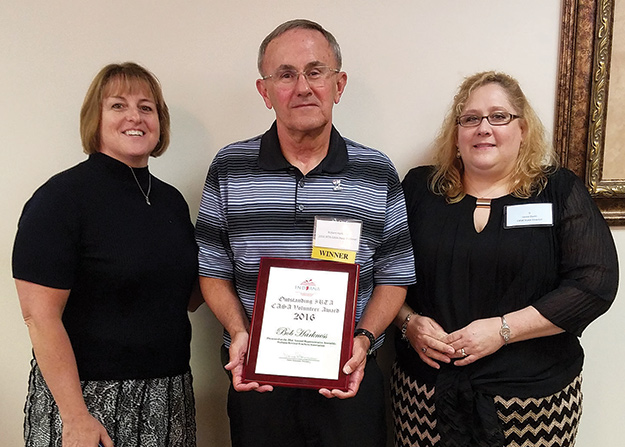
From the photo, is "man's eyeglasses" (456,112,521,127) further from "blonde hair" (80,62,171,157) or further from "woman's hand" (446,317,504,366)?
"blonde hair" (80,62,171,157)

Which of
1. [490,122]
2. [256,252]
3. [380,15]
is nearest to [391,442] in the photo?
[256,252]

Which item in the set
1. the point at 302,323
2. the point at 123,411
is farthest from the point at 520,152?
the point at 123,411

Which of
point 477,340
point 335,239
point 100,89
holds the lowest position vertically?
point 477,340

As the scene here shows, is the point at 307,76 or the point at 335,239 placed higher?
the point at 307,76

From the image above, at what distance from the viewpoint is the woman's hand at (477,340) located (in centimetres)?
137

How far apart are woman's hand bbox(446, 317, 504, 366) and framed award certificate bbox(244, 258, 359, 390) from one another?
0.40 metres

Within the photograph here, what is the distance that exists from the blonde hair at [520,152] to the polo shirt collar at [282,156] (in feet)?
1.28

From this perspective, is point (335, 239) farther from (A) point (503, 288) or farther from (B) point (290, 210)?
(A) point (503, 288)

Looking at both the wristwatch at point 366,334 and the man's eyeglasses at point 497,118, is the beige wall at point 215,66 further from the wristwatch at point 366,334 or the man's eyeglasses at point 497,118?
the wristwatch at point 366,334

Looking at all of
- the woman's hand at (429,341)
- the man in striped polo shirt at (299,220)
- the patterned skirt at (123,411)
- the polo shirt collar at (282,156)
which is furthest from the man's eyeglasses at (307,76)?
the patterned skirt at (123,411)

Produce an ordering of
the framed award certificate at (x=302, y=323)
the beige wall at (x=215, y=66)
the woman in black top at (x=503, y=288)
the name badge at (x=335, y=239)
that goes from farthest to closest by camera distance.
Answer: the beige wall at (x=215, y=66), the woman in black top at (x=503, y=288), the name badge at (x=335, y=239), the framed award certificate at (x=302, y=323)

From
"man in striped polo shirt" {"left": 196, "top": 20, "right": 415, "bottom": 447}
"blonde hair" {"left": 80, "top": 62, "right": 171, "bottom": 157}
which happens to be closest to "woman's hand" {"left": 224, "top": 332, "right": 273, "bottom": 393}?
"man in striped polo shirt" {"left": 196, "top": 20, "right": 415, "bottom": 447}

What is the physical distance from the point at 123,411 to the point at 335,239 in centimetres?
75

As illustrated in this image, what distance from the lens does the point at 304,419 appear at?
1325 millimetres
